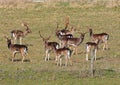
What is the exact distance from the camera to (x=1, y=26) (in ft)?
141

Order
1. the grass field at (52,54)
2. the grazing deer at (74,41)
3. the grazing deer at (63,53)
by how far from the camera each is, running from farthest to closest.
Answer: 1. the grazing deer at (74,41)
2. the grazing deer at (63,53)
3. the grass field at (52,54)

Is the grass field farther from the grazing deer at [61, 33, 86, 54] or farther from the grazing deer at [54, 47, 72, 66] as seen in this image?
the grazing deer at [61, 33, 86, 54]

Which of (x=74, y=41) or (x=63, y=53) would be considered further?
(x=74, y=41)

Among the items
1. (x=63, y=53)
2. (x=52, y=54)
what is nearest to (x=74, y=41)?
(x=52, y=54)

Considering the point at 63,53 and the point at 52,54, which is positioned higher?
the point at 63,53

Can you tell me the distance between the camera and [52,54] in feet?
95.5

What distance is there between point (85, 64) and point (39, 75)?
4.25 m

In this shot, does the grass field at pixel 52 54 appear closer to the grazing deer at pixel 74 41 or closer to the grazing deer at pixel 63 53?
the grazing deer at pixel 63 53

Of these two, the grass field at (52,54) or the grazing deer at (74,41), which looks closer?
the grass field at (52,54)

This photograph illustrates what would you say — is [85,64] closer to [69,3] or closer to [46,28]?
[46,28]

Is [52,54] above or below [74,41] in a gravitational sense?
below

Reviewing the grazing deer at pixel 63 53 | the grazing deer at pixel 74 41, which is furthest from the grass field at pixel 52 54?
the grazing deer at pixel 74 41

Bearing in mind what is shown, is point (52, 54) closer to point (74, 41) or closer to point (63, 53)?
point (74, 41)

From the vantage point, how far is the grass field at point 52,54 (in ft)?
69.2
